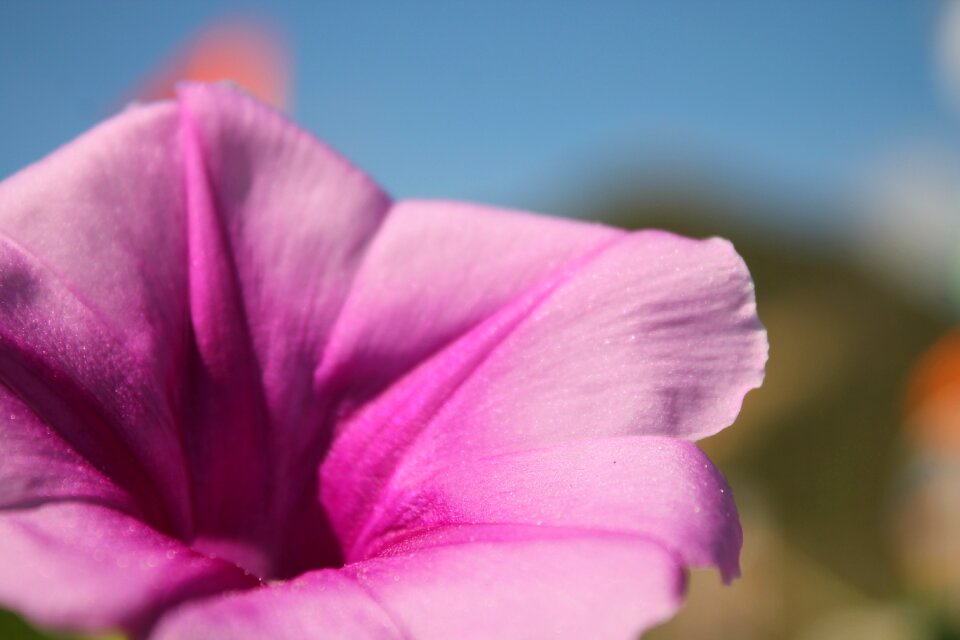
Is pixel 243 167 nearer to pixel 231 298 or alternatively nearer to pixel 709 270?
pixel 231 298

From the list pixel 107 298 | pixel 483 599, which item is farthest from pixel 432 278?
pixel 483 599

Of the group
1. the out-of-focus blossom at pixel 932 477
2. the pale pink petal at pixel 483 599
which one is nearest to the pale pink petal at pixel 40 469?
the pale pink petal at pixel 483 599

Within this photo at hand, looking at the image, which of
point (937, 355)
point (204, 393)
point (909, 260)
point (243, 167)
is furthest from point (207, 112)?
point (909, 260)

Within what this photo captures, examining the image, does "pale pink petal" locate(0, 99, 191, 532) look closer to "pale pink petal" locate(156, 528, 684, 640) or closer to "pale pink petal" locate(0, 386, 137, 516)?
"pale pink petal" locate(0, 386, 137, 516)

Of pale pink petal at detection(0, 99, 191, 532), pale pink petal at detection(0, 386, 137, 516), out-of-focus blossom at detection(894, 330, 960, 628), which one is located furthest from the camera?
out-of-focus blossom at detection(894, 330, 960, 628)

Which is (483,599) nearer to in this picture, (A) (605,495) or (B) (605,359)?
(A) (605,495)

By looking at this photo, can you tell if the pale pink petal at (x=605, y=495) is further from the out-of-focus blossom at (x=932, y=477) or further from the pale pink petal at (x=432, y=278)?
the out-of-focus blossom at (x=932, y=477)

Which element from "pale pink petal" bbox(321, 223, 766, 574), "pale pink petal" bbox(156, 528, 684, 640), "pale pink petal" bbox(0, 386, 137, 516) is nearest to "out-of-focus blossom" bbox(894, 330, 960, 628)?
"pale pink petal" bbox(321, 223, 766, 574)

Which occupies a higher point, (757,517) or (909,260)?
(909,260)
